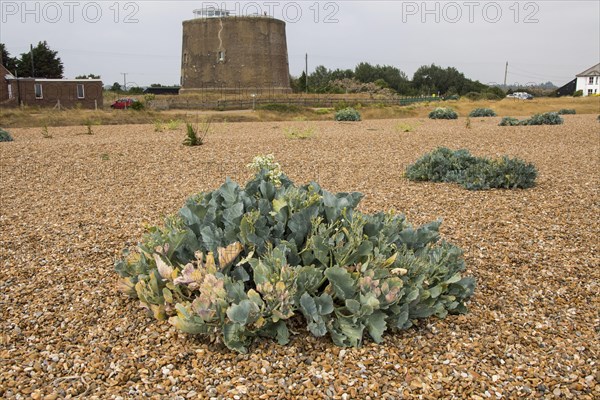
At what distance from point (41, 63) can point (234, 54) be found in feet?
81.8

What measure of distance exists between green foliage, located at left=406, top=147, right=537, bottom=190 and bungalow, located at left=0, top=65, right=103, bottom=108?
36.0m

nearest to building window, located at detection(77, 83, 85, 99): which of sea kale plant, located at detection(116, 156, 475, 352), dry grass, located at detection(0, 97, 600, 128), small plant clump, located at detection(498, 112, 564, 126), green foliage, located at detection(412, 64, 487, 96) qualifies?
dry grass, located at detection(0, 97, 600, 128)

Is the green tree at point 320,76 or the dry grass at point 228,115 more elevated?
the green tree at point 320,76

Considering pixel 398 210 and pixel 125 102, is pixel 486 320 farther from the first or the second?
pixel 125 102

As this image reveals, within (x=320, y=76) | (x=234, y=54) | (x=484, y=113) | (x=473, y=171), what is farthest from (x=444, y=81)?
(x=473, y=171)

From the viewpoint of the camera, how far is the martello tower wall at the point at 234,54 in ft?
145

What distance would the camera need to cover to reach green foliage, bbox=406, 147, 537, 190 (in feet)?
21.8

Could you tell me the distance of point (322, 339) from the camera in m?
2.89

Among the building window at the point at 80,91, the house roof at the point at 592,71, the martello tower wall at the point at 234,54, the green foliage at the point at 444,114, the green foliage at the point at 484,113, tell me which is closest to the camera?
the green foliage at the point at 444,114

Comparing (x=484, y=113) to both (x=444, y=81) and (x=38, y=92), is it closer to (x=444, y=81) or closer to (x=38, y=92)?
(x=38, y=92)

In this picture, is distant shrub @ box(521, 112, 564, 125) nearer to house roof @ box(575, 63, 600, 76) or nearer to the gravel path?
the gravel path

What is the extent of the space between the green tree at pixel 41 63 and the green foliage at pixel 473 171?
56130mm

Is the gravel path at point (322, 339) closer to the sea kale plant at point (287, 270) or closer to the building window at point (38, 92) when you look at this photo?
the sea kale plant at point (287, 270)

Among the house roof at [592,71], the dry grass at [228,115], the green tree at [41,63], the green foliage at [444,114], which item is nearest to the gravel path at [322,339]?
the dry grass at [228,115]
